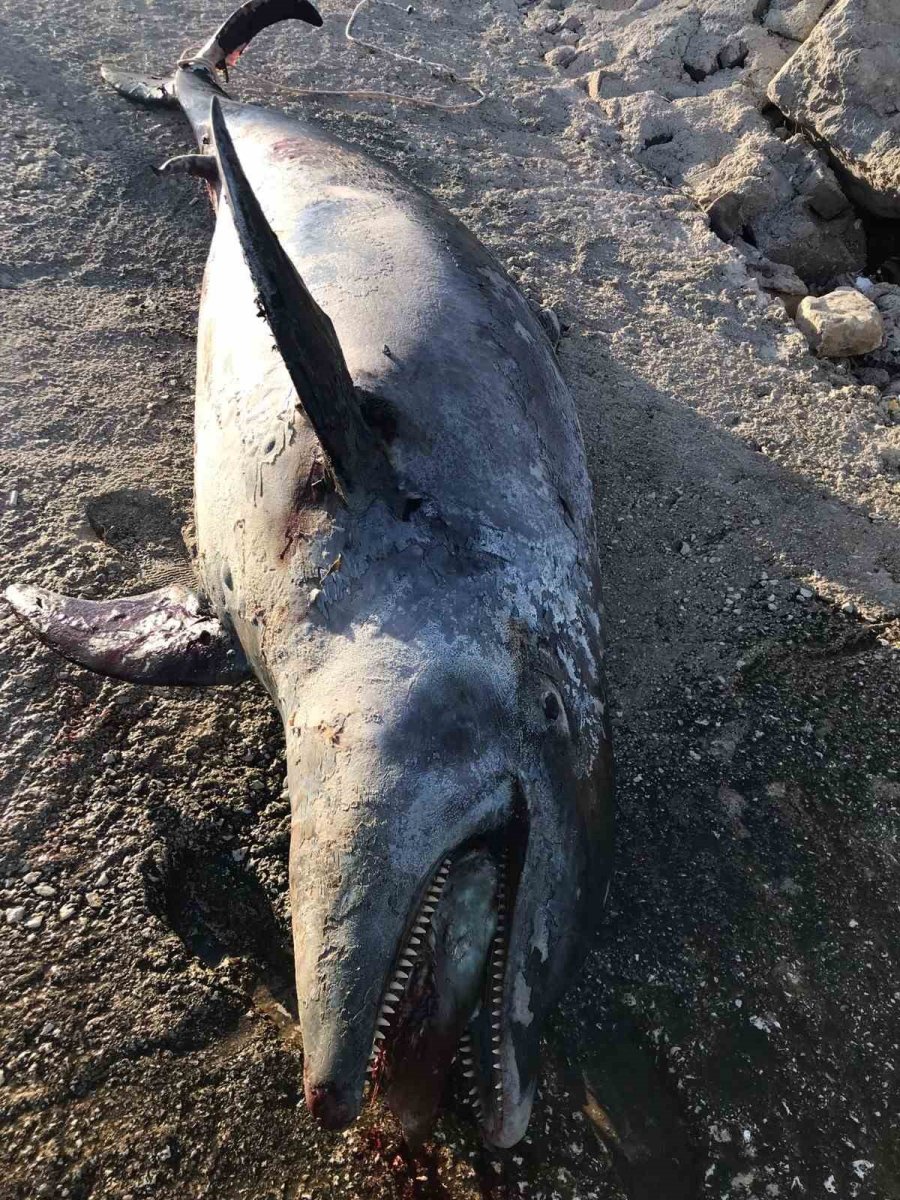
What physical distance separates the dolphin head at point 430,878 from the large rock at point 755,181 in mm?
5162

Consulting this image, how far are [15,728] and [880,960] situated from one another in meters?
3.64

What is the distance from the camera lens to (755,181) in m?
6.21

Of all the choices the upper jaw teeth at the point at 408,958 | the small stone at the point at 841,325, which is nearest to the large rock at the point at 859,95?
the small stone at the point at 841,325

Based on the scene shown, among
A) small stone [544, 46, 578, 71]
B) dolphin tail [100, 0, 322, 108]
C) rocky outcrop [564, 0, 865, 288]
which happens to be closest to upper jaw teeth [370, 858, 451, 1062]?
rocky outcrop [564, 0, 865, 288]

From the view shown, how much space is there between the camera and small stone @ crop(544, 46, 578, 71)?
781 cm

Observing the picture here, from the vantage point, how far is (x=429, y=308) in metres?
3.54

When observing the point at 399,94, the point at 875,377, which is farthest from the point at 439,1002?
the point at 399,94

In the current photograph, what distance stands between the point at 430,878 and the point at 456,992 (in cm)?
38

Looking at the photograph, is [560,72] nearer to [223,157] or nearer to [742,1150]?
[223,157]

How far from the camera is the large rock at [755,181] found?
6.11m

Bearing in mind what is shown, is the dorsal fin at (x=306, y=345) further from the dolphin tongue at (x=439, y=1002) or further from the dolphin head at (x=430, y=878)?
the dolphin tongue at (x=439, y=1002)

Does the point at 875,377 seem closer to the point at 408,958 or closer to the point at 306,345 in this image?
the point at 306,345

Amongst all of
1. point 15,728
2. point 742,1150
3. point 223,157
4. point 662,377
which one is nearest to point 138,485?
point 15,728

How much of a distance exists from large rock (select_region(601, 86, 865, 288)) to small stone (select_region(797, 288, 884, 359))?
78cm
